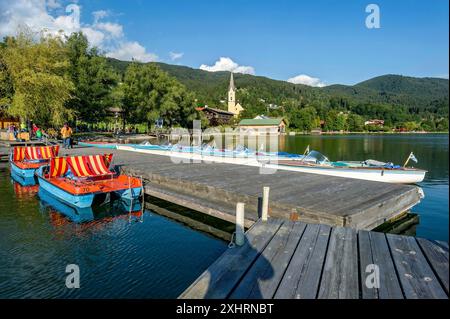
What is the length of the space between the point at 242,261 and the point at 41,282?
4.69 metres

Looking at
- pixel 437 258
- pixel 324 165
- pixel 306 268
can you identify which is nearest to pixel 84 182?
pixel 306 268

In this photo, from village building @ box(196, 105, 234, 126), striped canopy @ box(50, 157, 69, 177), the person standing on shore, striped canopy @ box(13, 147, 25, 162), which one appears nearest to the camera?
striped canopy @ box(50, 157, 69, 177)

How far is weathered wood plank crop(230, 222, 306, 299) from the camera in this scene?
4.47 meters

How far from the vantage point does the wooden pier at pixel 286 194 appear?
27.9 feet

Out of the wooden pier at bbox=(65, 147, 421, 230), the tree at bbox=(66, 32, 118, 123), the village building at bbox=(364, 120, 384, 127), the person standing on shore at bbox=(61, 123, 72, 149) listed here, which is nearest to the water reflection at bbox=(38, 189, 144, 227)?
the wooden pier at bbox=(65, 147, 421, 230)

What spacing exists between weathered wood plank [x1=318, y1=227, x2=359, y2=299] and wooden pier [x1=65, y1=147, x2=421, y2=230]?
1347 mm

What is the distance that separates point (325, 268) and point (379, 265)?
104cm

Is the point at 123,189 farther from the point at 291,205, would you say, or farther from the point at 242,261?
the point at 242,261

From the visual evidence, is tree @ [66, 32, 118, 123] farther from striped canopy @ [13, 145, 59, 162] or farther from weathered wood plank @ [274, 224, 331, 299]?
weathered wood plank @ [274, 224, 331, 299]

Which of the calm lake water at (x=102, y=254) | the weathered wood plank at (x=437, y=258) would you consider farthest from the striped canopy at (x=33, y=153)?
the weathered wood plank at (x=437, y=258)

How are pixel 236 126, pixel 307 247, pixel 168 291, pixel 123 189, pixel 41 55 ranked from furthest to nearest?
1. pixel 236 126
2. pixel 41 55
3. pixel 123 189
4. pixel 168 291
5. pixel 307 247

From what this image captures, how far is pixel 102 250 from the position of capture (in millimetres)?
8312

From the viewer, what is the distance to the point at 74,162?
1306 cm
